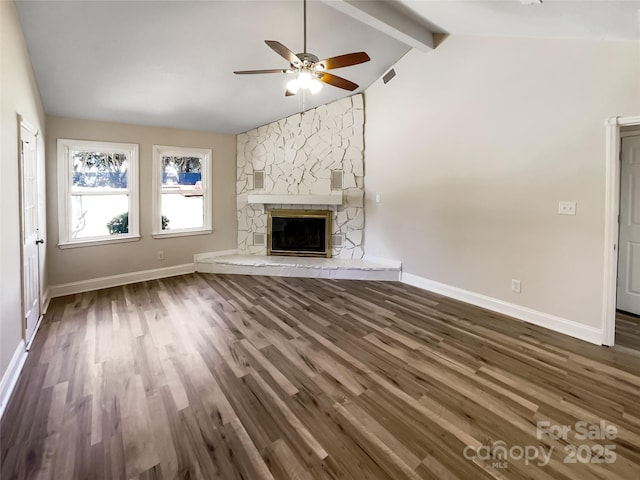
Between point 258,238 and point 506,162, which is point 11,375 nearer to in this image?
point 258,238

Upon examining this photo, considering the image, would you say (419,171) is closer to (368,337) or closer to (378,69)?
(378,69)

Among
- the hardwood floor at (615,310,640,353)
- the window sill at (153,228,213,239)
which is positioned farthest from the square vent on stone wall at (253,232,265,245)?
the hardwood floor at (615,310,640,353)

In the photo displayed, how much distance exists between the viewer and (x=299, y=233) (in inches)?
228

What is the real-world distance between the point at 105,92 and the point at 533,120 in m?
4.88

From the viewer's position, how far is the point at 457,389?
2.17 meters

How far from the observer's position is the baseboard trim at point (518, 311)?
2.91m

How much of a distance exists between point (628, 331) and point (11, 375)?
215 inches

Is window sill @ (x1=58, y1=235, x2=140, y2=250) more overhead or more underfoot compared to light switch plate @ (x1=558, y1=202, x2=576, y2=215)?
more underfoot

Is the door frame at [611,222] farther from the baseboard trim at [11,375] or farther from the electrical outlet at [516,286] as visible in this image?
the baseboard trim at [11,375]

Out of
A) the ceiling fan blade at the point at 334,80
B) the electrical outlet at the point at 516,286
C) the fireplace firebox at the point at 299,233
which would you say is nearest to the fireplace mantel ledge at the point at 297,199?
the fireplace firebox at the point at 299,233

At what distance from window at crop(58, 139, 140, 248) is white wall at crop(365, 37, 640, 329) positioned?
4.06 meters

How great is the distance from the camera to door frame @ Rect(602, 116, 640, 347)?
269 centimetres

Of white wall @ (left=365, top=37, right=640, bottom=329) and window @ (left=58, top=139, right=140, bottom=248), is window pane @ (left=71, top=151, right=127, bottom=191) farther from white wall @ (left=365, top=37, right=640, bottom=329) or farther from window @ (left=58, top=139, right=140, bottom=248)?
white wall @ (left=365, top=37, right=640, bottom=329)

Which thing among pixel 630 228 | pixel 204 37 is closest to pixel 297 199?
pixel 204 37
